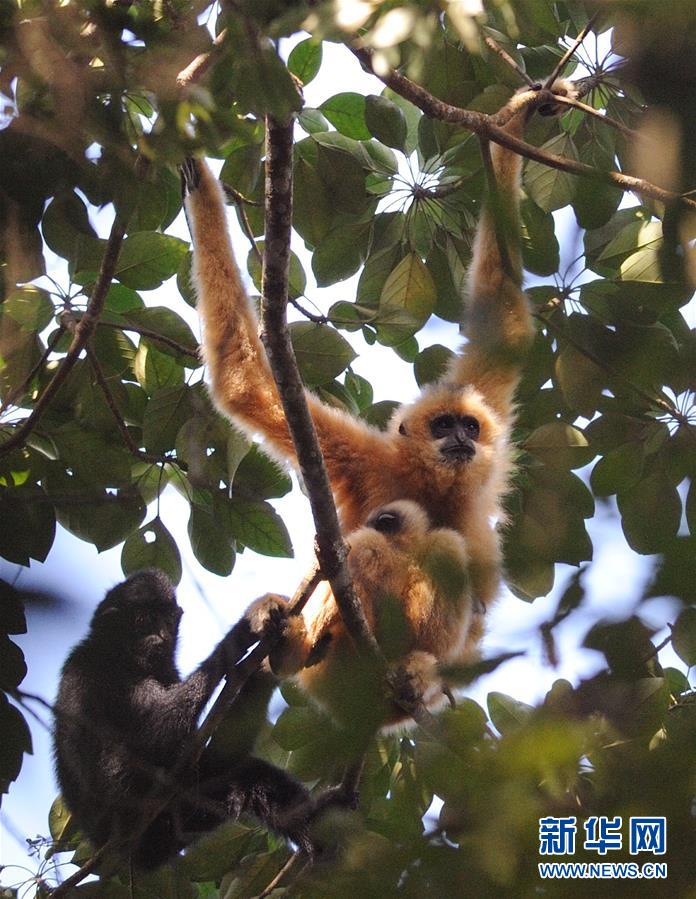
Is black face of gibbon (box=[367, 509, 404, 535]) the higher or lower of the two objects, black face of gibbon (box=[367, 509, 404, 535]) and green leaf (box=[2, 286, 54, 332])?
the lower

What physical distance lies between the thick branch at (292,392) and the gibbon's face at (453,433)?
1671 millimetres

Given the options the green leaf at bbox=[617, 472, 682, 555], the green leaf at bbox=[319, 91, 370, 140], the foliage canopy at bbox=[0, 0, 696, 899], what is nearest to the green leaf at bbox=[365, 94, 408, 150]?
the foliage canopy at bbox=[0, 0, 696, 899]

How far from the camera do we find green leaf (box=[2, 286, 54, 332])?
14.9ft

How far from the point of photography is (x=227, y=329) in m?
4.77

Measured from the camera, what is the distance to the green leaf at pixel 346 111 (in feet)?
16.7

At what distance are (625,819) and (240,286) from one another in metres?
4.13

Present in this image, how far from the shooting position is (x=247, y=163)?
16.0ft

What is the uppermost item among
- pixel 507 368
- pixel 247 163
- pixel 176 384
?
pixel 247 163

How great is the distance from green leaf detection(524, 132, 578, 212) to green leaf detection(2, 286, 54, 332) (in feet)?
8.61

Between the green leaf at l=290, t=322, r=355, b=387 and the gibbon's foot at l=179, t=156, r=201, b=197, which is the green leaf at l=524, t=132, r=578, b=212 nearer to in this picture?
the green leaf at l=290, t=322, r=355, b=387

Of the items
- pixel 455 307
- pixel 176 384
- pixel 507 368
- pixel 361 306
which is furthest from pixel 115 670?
pixel 507 368

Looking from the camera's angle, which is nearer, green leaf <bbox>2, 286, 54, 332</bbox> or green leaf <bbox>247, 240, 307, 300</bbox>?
green leaf <bbox>2, 286, 54, 332</bbox>

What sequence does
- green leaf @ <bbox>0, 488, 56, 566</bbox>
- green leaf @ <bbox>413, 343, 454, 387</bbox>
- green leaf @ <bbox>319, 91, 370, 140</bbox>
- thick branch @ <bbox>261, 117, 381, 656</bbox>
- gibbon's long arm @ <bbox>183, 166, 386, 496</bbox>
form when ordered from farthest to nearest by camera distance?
green leaf @ <bbox>413, 343, 454, 387</bbox>, green leaf @ <bbox>319, 91, 370, 140</bbox>, gibbon's long arm @ <bbox>183, 166, 386, 496</bbox>, thick branch @ <bbox>261, 117, 381, 656</bbox>, green leaf @ <bbox>0, 488, 56, 566</bbox>

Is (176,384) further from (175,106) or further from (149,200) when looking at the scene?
(175,106)
